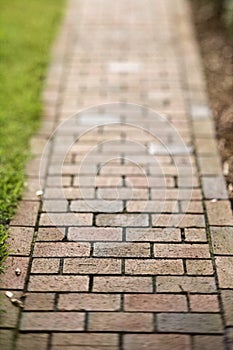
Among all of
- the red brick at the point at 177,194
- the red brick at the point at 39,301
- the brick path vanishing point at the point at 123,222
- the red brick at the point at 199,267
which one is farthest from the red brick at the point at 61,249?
the red brick at the point at 177,194

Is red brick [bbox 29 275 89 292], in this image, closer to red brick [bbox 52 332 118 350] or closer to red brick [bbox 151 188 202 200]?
red brick [bbox 52 332 118 350]

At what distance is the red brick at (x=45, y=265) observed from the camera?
10.2 ft

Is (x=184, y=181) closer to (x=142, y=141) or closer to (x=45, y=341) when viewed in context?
(x=142, y=141)

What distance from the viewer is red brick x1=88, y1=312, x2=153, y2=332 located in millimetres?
2742

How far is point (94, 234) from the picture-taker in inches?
132

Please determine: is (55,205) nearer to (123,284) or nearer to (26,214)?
(26,214)

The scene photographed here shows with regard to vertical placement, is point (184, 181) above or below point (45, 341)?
above

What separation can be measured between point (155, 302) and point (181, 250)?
1.49 ft

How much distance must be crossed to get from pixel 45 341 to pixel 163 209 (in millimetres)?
1244

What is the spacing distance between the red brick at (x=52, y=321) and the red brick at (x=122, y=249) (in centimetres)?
49

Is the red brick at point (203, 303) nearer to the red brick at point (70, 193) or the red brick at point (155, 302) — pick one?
the red brick at point (155, 302)

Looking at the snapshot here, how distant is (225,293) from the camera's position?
2953mm

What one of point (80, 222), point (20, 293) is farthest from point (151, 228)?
point (20, 293)

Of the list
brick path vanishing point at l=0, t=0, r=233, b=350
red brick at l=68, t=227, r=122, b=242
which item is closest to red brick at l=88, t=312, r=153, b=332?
brick path vanishing point at l=0, t=0, r=233, b=350
